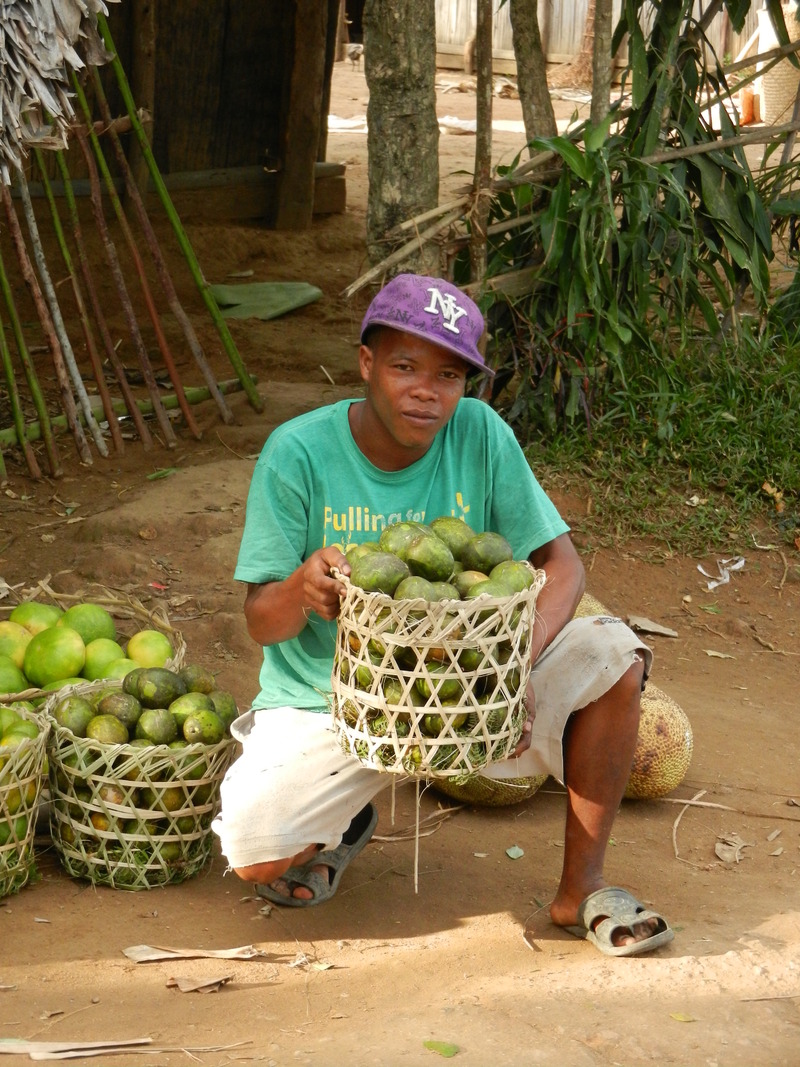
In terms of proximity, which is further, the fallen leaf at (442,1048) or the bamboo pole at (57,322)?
the bamboo pole at (57,322)

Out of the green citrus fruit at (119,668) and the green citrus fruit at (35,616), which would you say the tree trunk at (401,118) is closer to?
the green citrus fruit at (35,616)

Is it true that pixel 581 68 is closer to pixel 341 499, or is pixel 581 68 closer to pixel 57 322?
pixel 57 322

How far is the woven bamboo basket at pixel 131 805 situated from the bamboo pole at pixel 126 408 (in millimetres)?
2961

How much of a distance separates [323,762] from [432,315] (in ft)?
3.39

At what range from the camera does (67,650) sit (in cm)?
338

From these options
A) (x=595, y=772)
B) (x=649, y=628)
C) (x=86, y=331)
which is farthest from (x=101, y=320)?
(x=595, y=772)

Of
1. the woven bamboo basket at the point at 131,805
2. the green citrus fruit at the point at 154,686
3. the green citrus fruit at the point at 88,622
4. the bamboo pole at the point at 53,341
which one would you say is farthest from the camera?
the bamboo pole at the point at 53,341

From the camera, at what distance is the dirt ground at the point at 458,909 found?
2.43 metres

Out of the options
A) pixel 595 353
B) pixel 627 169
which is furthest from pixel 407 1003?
pixel 627 169

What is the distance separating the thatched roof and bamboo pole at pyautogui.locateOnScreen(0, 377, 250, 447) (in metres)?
2.29

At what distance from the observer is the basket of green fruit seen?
2.29 meters

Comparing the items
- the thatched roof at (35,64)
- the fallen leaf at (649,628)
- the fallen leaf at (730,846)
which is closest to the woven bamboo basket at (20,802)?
the thatched roof at (35,64)

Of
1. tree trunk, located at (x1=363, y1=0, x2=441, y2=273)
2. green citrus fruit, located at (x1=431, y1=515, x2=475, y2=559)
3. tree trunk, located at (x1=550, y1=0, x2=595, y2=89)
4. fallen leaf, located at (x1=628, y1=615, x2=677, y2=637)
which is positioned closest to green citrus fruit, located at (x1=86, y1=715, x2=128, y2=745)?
green citrus fruit, located at (x1=431, y1=515, x2=475, y2=559)

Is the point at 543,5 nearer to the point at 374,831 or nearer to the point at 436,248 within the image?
the point at 436,248
